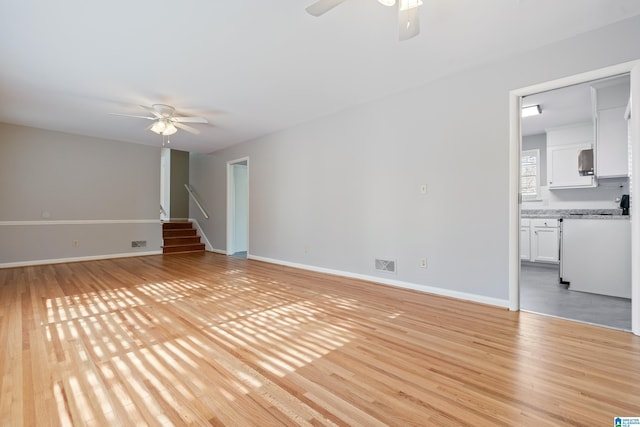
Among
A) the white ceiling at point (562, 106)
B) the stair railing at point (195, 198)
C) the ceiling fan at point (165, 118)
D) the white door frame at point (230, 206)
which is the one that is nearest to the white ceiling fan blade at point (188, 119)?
the ceiling fan at point (165, 118)

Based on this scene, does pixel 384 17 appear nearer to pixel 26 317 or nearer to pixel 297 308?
pixel 297 308

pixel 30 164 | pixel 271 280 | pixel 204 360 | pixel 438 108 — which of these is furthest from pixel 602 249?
pixel 30 164

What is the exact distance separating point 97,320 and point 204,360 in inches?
54.8

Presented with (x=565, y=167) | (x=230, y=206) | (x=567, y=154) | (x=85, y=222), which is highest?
(x=567, y=154)

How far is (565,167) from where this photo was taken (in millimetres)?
5152

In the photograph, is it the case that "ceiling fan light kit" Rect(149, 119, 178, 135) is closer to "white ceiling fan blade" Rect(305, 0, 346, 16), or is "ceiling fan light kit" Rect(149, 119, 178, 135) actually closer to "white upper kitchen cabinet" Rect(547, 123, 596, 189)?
"white ceiling fan blade" Rect(305, 0, 346, 16)

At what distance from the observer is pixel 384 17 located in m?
2.28

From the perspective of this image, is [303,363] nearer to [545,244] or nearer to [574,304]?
[574,304]

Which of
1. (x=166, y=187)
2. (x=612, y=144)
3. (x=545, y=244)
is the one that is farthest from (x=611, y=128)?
(x=166, y=187)

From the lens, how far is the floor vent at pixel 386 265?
3.73 metres

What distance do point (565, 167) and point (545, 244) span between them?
141 cm

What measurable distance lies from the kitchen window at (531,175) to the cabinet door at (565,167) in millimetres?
462

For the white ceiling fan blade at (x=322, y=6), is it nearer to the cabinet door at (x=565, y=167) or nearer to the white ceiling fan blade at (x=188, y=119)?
the white ceiling fan blade at (x=188, y=119)

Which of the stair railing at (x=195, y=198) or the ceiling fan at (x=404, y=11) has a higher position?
the ceiling fan at (x=404, y=11)
